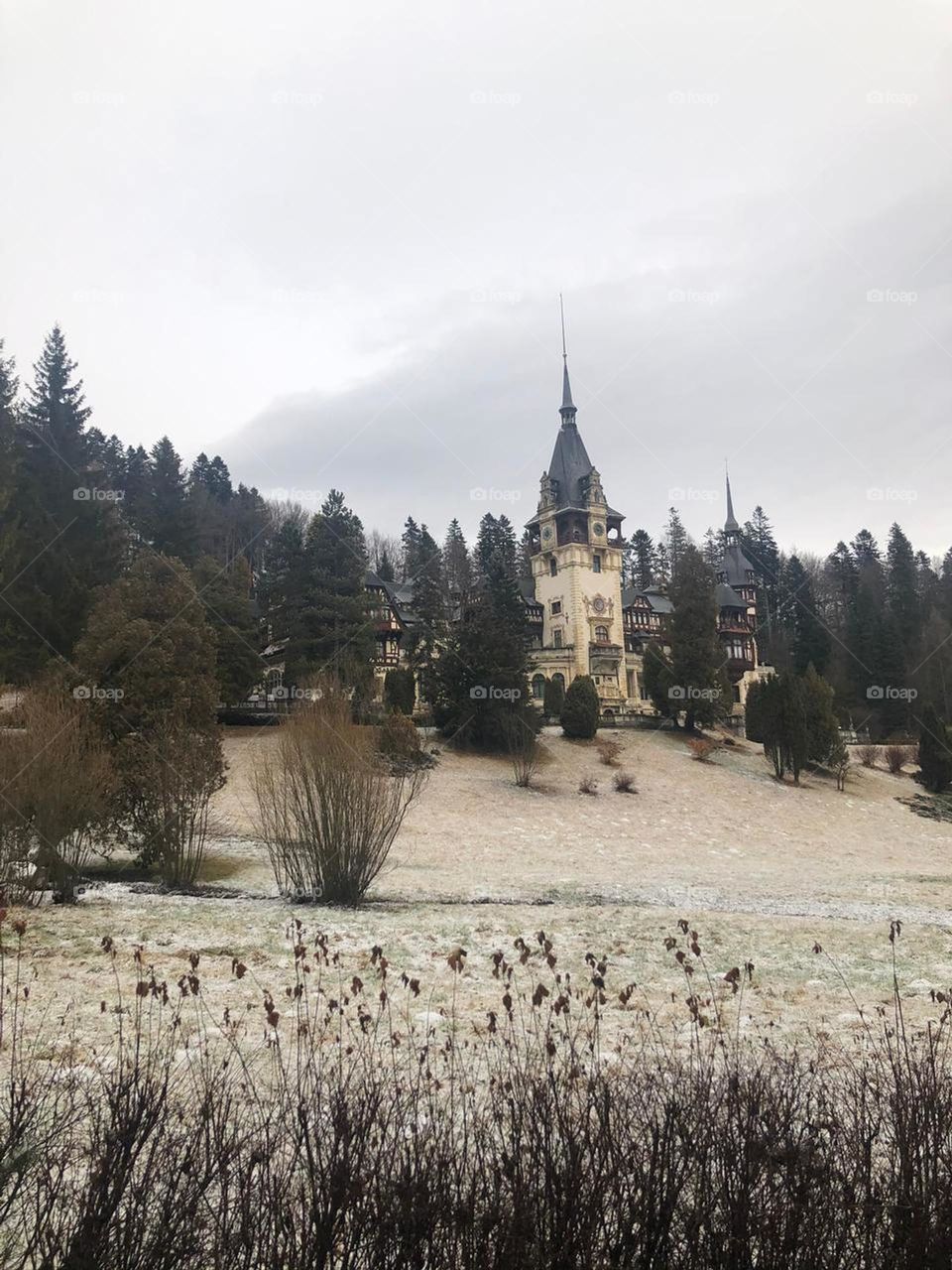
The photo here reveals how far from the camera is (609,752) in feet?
108

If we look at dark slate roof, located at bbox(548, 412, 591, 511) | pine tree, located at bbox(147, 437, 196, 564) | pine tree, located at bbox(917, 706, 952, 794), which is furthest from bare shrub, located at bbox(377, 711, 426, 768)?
dark slate roof, located at bbox(548, 412, 591, 511)

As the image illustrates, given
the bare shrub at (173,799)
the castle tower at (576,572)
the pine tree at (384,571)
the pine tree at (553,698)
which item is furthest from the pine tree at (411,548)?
the bare shrub at (173,799)

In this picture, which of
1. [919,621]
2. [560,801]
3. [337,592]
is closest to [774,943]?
[560,801]

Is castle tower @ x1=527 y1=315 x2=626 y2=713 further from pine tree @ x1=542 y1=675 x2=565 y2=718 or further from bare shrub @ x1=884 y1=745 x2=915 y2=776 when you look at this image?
bare shrub @ x1=884 y1=745 x2=915 y2=776

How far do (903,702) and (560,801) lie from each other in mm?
38782

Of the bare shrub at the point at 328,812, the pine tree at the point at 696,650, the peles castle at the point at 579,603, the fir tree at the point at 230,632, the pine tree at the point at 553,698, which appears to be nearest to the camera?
the bare shrub at the point at 328,812

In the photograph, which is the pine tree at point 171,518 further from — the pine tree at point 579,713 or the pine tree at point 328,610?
the pine tree at point 579,713

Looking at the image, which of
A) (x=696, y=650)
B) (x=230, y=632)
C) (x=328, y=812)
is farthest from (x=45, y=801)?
(x=696, y=650)

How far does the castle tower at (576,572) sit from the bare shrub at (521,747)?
2394 cm

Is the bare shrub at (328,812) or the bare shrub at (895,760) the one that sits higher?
the bare shrub at (328,812)

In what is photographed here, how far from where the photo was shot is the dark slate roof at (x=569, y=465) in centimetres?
5972

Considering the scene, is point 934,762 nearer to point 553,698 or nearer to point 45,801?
point 553,698

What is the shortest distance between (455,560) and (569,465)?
21.6m

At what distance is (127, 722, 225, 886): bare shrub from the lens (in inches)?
492
